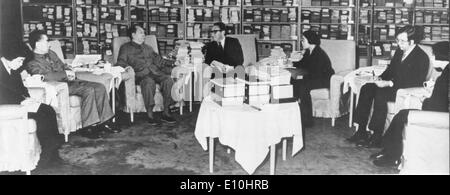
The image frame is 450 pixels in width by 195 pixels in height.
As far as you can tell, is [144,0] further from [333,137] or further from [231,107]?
[231,107]

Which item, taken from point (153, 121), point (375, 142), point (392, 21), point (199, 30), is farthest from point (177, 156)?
point (392, 21)

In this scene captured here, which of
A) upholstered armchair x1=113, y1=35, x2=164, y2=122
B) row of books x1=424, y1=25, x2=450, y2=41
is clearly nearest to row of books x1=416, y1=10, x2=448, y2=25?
row of books x1=424, y1=25, x2=450, y2=41

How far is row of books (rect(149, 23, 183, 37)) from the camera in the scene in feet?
29.1

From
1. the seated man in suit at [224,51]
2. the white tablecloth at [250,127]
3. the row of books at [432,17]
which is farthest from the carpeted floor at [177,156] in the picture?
the row of books at [432,17]

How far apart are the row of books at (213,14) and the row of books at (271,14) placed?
207 millimetres

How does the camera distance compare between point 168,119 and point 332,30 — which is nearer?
point 168,119

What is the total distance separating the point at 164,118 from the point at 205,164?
1847 millimetres

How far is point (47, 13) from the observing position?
889 cm

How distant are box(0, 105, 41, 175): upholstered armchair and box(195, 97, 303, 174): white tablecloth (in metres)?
1.44

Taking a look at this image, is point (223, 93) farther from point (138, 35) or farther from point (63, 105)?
point (138, 35)

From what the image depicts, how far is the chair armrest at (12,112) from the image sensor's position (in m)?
4.01

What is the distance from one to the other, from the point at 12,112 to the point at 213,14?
17.2 feet
